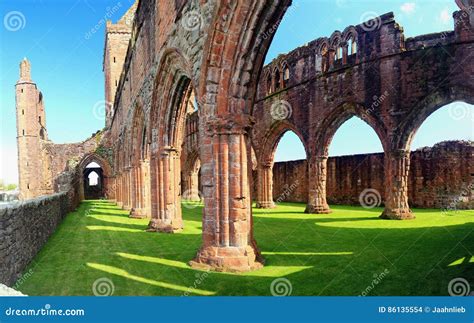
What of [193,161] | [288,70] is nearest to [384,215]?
[288,70]

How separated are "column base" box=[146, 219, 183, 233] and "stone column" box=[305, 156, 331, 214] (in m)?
6.66

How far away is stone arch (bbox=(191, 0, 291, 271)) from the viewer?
201 inches

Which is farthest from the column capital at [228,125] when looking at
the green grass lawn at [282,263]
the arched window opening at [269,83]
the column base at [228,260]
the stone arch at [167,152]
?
the arched window opening at [269,83]

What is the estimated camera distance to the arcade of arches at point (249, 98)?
17.2ft

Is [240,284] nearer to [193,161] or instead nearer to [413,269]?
[413,269]

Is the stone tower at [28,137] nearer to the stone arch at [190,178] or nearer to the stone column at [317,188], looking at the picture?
the stone arch at [190,178]

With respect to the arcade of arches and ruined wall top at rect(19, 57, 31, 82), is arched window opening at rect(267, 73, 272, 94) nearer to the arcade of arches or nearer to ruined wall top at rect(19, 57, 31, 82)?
the arcade of arches

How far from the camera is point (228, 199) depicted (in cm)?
522

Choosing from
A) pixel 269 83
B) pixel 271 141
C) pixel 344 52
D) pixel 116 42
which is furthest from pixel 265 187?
pixel 116 42

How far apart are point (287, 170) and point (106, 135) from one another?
16103mm

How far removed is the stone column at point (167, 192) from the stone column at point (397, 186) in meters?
7.50

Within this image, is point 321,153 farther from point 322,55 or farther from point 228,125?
point 228,125

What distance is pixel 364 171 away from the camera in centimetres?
1753

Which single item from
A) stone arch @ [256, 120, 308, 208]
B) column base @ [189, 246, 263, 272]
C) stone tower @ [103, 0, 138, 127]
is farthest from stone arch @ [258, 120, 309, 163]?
stone tower @ [103, 0, 138, 127]
